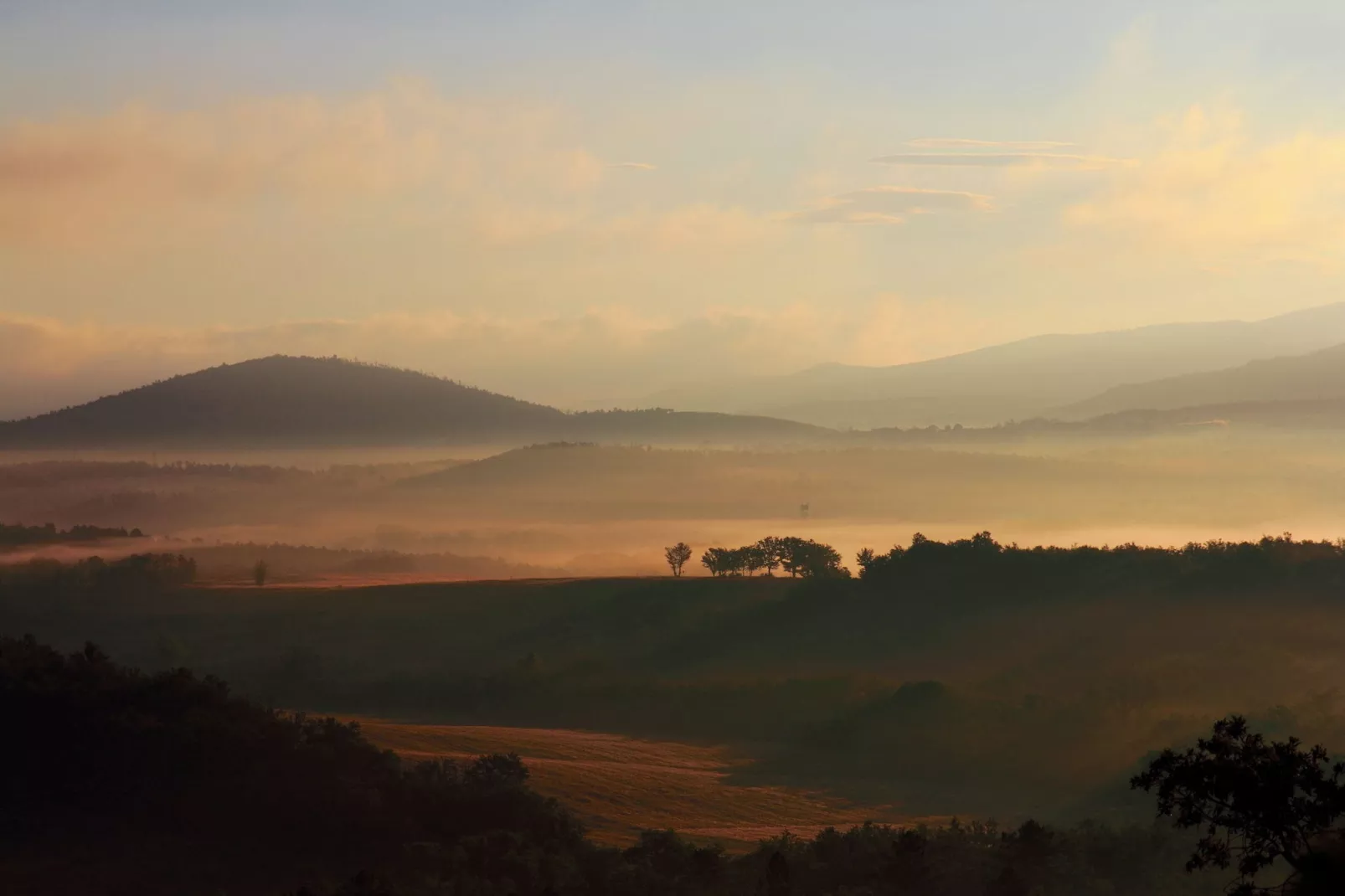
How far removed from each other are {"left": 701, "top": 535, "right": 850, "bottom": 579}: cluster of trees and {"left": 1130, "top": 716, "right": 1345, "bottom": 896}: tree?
16673cm

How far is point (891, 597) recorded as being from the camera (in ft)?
563

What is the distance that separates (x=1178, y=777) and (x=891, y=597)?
14925cm

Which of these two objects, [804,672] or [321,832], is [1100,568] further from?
[321,832]

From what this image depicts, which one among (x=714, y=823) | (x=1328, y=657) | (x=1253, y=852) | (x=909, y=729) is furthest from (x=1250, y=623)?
(x=1253, y=852)

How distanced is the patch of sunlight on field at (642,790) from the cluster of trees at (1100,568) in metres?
56.6

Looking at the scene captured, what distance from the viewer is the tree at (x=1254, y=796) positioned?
74.8 feet

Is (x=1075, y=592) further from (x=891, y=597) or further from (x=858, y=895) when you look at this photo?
(x=858, y=895)

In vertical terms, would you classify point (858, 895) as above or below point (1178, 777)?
below

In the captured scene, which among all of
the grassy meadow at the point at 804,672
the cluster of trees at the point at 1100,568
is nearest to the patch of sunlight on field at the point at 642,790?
the grassy meadow at the point at 804,672

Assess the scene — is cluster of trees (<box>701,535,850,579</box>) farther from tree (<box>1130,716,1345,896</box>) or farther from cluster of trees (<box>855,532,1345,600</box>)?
tree (<box>1130,716,1345,896</box>)

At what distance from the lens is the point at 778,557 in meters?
197

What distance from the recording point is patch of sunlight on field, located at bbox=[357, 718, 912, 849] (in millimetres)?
88500

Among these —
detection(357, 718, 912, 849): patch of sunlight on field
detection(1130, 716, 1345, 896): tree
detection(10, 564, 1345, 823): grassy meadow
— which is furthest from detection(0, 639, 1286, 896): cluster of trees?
detection(1130, 716, 1345, 896): tree

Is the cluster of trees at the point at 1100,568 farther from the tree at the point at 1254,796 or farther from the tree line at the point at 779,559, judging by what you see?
the tree at the point at 1254,796
